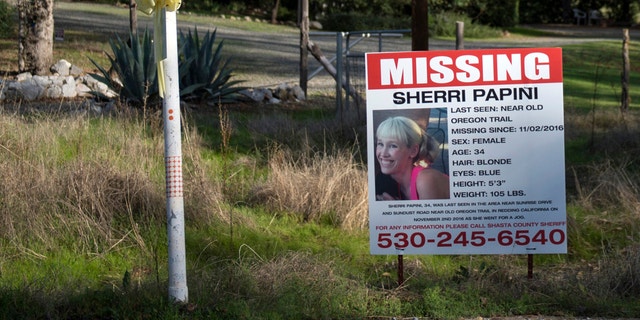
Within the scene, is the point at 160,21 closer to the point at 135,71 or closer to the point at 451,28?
the point at 135,71

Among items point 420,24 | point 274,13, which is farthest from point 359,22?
point 420,24

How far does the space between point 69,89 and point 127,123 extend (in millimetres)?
6357

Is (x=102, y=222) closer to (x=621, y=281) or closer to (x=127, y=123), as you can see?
(x=127, y=123)

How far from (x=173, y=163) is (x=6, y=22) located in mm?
21208

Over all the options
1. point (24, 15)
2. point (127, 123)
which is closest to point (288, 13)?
point (24, 15)

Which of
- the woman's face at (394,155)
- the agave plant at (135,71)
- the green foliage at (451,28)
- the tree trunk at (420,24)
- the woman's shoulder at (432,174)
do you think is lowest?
the woman's shoulder at (432,174)

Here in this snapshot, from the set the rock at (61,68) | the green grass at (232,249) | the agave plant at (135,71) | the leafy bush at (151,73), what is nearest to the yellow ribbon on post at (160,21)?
the green grass at (232,249)

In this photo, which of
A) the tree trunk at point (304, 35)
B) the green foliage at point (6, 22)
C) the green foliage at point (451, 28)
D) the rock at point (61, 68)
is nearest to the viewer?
the tree trunk at point (304, 35)

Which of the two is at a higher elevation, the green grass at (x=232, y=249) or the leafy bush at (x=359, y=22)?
the leafy bush at (x=359, y=22)

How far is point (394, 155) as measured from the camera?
22.1 feet

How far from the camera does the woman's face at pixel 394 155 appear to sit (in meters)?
6.71

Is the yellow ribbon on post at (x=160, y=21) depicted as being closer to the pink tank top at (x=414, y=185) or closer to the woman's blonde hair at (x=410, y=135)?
the woman's blonde hair at (x=410, y=135)

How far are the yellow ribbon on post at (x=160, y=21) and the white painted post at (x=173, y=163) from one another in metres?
0.02

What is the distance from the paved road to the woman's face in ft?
40.2
